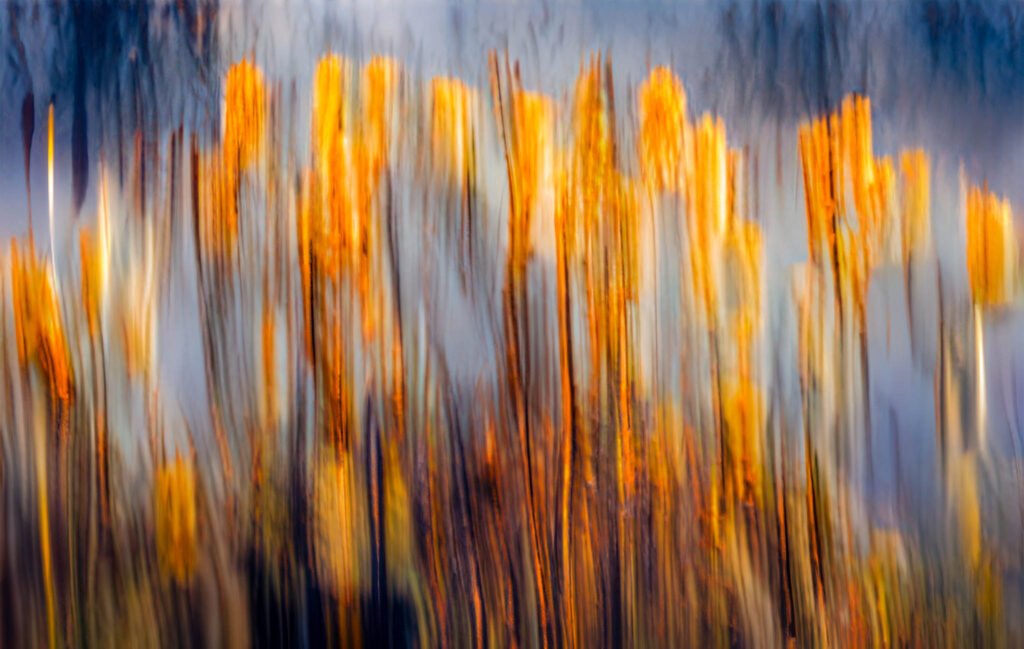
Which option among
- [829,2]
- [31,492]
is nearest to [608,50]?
[829,2]

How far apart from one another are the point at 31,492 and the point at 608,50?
2.63 ft

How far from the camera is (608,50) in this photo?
924 millimetres

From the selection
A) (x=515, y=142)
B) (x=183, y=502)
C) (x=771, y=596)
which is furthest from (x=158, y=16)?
(x=771, y=596)

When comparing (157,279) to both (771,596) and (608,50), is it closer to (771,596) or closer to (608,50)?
(608,50)

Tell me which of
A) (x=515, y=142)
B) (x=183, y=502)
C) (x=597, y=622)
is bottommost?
(x=597, y=622)

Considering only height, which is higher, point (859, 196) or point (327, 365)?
point (859, 196)

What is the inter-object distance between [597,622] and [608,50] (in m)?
0.63

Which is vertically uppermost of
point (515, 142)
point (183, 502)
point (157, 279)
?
point (515, 142)

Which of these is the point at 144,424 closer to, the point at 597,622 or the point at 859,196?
the point at 597,622

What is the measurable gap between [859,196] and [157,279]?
2.57ft

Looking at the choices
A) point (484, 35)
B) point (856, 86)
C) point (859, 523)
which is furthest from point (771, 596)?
point (484, 35)

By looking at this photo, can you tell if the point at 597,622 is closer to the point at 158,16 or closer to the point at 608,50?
the point at 608,50

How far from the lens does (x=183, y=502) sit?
2.98 feet

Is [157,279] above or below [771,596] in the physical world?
above
